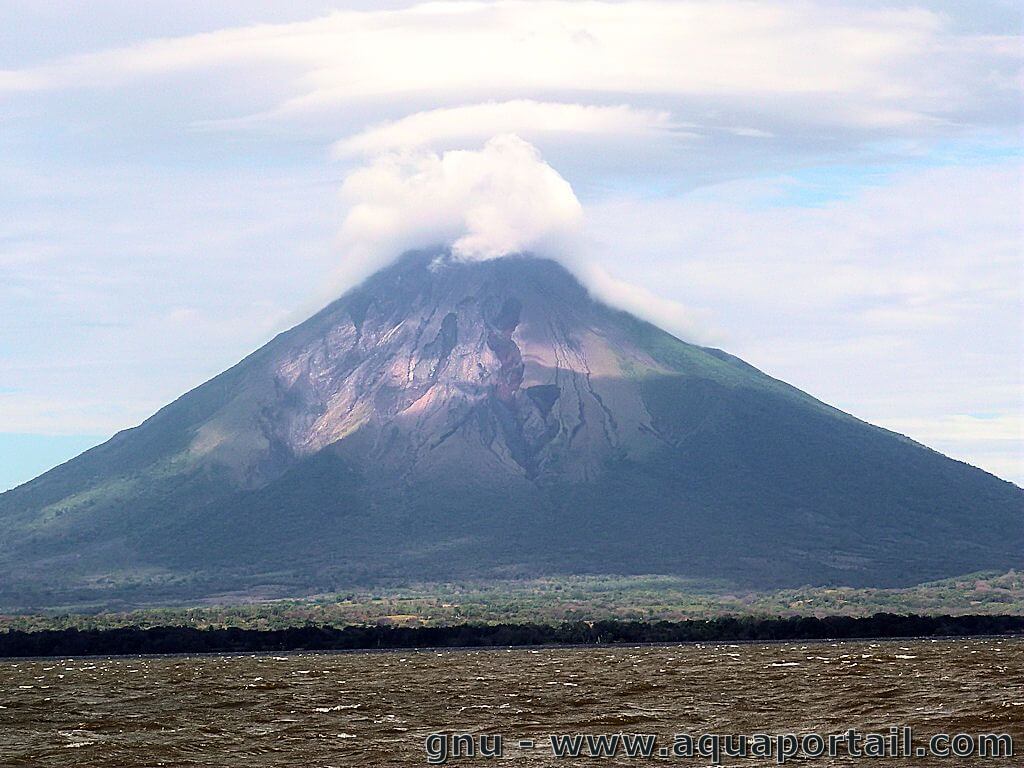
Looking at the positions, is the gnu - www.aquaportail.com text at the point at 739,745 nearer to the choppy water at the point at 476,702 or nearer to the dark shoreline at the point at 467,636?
the choppy water at the point at 476,702

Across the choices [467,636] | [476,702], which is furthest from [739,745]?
[467,636]

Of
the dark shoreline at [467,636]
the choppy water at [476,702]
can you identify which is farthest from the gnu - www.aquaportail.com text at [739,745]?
the dark shoreline at [467,636]

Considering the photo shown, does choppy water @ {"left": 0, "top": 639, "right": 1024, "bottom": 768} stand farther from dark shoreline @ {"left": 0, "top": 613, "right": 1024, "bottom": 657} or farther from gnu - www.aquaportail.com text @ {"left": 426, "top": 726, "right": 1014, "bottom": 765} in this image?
dark shoreline @ {"left": 0, "top": 613, "right": 1024, "bottom": 657}

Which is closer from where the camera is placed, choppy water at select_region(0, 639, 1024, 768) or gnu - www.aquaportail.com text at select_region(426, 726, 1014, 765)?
gnu - www.aquaportail.com text at select_region(426, 726, 1014, 765)

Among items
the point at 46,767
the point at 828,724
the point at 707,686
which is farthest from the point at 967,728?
the point at 46,767

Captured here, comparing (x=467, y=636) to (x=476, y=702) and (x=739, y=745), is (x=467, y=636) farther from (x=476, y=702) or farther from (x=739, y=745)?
(x=739, y=745)

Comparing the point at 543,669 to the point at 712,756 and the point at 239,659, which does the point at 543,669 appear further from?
the point at 712,756

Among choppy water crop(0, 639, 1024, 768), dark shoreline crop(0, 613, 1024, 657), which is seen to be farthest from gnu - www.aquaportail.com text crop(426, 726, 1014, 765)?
dark shoreline crop(0, 613, 1024, 657)

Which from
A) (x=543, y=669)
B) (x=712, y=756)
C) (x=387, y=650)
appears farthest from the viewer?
(x=387, y=650)
